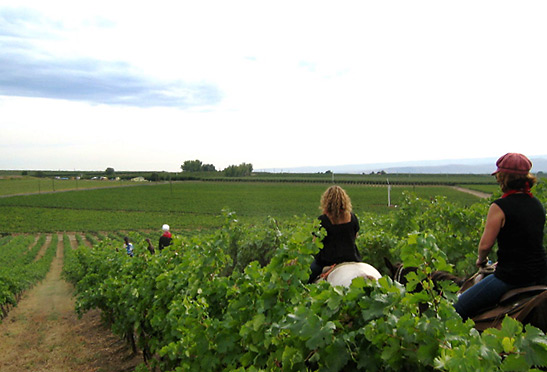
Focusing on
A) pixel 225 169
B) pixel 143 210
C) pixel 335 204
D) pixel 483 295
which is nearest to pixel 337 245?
pixel 335 204

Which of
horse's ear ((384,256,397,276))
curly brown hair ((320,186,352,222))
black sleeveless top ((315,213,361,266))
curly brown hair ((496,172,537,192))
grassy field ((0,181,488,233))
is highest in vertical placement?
curly brown hair ((496,172,537,192))

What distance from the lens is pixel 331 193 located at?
16.2 ft

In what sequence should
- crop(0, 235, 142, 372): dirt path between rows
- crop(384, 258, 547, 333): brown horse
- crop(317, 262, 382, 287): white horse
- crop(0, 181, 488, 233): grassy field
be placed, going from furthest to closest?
crop(0, 181, 488, 233): grassy field < crop(0, 235, 142, 372): dirt path between rows < crop(317, 262, 382, 287): white horse < crop(384, 258, 547, 333): brown horse

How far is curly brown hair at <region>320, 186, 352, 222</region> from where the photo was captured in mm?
4898

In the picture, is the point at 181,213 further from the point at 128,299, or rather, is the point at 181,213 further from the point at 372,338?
the point at 372,338

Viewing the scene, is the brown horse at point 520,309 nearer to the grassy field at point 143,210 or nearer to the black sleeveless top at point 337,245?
the black sleeveless top at point 337,245

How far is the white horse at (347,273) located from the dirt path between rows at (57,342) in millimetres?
6659

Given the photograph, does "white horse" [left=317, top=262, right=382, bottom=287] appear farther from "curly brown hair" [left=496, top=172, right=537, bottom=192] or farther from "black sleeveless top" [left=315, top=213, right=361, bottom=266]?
"curly brown hair" [left=496, top=172, right=537, bottom=192]

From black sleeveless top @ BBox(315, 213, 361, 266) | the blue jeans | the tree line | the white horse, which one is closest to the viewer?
the blue jeans

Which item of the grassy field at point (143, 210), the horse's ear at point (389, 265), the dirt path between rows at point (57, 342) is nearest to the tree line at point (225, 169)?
the grassy field at point (143, 210)

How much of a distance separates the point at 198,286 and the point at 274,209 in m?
53.2

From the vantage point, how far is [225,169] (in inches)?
5728

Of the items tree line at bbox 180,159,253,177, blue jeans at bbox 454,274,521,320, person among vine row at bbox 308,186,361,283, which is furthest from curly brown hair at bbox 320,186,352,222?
tree line at bbox 180,159,253,177

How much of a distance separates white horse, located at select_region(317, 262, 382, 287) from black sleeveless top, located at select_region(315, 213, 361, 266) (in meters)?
0.14
